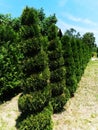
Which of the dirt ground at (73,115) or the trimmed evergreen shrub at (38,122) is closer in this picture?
the trimmed evergreen shrub at (38,122)

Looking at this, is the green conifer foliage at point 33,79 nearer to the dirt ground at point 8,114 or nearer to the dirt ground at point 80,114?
the dirt ground at point 8,114

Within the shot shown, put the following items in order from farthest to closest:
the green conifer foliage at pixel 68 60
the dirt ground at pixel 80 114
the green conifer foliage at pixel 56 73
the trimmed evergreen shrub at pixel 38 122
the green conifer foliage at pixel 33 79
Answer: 1. the green conifer foliage at pixel 68 60
2. the green conifer foliage at pixel 56 73
3. the dirt ground at pixel 80 114
4. the green conifer foliage at pixel 33 79
5. the trimmed evergreen shrub at pixel 38 122

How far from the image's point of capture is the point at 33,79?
1185 centimetres

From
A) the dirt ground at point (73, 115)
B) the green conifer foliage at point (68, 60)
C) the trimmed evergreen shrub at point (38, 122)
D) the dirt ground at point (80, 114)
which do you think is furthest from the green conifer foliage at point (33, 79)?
the green conifer foliage at point (68, 60)

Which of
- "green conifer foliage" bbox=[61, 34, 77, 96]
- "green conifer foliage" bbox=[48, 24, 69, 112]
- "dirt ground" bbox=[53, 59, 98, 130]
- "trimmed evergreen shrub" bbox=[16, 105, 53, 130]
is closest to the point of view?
"trimmed evergreen shrub" bbox=[16, 105, 53, 130]

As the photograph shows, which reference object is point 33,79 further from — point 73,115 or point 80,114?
point 80,114

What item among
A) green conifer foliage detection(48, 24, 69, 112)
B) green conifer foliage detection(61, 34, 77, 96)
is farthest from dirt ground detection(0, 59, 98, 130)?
green conifer foliage detection(61, 34, 77, 96)

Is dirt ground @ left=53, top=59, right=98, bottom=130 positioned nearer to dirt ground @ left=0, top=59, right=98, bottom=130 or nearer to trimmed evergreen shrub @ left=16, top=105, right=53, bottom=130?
dirt ground @ left=0, top=59, right=98, bottom=130

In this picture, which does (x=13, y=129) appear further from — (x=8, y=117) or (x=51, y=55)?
(x=51, y=55)

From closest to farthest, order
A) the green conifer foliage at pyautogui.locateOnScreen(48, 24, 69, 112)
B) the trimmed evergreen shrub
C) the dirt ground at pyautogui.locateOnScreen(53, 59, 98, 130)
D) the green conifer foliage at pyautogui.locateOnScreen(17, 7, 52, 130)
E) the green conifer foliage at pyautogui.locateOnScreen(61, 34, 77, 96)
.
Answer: the trimmed evergreen shrub → the green conifer foliage at pyautogui.locateOnScreen(17, 7, 52, 130) → the dirt ground at pyautogui.locateOnScreen(53, 59, 98, 130) → the green conifer foliage at pyautogui.locateOnScreen(48, 24, 69, 112) → the green conifer foliage at pyautogui.locateOnScreen(61, 34, 77, 96)

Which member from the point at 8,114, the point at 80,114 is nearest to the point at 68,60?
the point at 80,114

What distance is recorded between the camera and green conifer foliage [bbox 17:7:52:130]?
11.7 meters

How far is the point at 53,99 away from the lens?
14969mm

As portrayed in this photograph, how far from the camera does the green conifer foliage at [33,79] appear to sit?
11.7 meters
